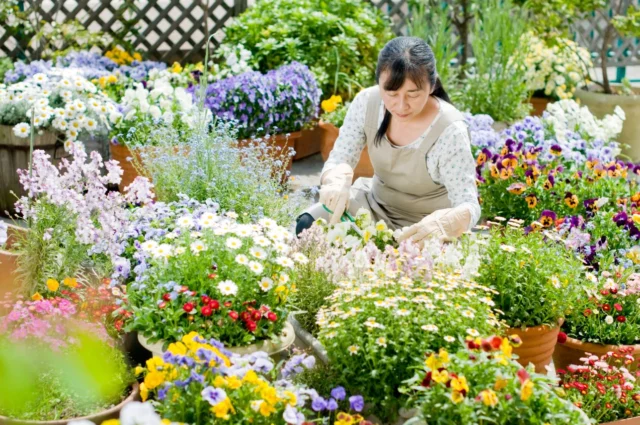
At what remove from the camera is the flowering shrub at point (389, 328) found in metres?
2.18

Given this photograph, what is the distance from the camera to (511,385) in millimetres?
1918

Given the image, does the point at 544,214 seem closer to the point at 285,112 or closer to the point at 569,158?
the point at 569,158

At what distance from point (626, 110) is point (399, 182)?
3.41m

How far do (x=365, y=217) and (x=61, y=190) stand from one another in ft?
3.57

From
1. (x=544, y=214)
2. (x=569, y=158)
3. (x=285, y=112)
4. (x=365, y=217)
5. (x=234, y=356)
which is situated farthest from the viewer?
(x=285, y=112)

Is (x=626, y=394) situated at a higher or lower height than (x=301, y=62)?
lower

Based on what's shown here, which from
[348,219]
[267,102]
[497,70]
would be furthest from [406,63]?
[497,70]

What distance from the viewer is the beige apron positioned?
318 centimetres

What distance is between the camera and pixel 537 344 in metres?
2.70

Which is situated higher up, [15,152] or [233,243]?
[233,243]

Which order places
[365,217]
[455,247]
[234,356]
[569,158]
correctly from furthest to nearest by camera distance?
[569,158], [365,217], [455,247], [234,356]

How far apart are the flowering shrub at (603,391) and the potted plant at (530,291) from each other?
139mm

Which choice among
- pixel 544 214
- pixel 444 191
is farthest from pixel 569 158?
pixel 444 191

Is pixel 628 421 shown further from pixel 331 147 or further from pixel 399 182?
pixel 331 147
